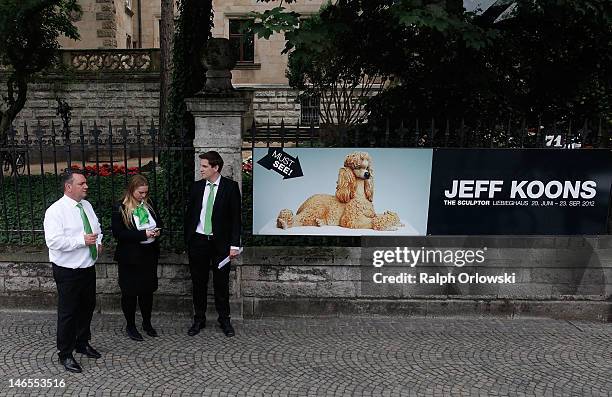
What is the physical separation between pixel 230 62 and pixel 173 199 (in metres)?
2.15

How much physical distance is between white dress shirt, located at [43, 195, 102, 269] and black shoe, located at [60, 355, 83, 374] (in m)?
0.86

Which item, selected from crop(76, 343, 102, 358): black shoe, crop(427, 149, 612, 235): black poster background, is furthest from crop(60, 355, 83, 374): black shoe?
crop(427, 149, 612, 235): black poster background

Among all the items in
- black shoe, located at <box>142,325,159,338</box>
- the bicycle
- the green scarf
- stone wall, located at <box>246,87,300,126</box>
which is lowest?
black shoe, located at <box>142,325,159,338</box>

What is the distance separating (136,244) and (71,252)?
69 centimetres

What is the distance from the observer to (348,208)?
6207mm

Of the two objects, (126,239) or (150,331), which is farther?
(150,331)

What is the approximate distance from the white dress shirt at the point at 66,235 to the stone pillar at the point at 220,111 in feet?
5.54

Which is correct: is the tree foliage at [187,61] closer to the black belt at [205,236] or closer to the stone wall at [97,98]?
the black belt at [205,236]

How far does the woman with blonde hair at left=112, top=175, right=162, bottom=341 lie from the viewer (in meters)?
5.14

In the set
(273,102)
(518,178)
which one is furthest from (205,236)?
(273,102)

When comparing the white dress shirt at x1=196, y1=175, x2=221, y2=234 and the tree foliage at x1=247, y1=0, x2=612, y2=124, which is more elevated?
the tree foliage at x1=247, y1=0, x2=612, y2=124

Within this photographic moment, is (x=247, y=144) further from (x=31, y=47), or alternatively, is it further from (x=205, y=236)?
(x=31, y=47)

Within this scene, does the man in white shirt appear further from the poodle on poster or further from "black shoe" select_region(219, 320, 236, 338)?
the poodle on poster

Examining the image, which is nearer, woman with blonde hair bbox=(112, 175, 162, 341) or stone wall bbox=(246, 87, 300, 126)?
woman with blonde hair bbox=(112, 175, 162, 341)
